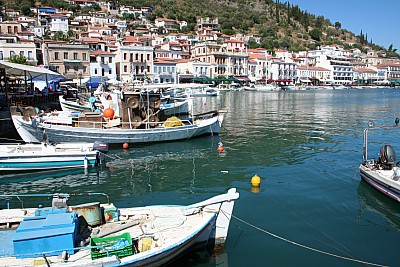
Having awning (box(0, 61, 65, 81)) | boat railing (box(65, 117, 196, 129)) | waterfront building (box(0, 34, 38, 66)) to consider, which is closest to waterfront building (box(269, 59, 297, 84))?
waterfront building (box(0, 34, 38, 66))

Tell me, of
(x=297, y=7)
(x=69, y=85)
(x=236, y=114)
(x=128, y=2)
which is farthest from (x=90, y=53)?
(x=297, y=7)

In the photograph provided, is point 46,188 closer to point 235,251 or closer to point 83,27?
point 235,251

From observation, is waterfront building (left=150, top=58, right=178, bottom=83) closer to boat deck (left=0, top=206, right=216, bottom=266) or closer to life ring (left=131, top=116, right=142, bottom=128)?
life ring (left=131, top=116, right=142, bottom=128)

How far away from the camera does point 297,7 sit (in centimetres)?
16700

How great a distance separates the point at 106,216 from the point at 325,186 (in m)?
8.87

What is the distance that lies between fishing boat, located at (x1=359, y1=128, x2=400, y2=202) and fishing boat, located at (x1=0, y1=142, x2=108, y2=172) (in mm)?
11474

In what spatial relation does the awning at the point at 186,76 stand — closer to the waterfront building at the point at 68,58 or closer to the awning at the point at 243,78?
the awning at the point at 243,78

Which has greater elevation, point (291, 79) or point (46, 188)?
point (291, 79)

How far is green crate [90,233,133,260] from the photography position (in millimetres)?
6598

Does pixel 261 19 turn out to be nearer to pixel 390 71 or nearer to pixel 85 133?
pixel 390 71

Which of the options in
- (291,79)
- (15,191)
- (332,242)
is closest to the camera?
(332,242)

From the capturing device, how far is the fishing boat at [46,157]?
15.2 metres

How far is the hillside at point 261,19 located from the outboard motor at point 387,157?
116586 millimetres

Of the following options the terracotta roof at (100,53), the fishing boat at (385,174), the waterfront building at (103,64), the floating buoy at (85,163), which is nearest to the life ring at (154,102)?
the floating buoy at (85,163)
